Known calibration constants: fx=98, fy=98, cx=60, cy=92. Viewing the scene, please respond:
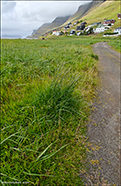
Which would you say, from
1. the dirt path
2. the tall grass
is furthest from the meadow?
the dirt path

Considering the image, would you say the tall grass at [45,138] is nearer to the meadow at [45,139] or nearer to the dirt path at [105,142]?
the meadow at [45,139]

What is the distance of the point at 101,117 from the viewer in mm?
2301

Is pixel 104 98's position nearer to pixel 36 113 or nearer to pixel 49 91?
pixel 49 91

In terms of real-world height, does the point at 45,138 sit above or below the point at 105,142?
above

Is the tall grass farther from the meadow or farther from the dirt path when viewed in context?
the dirt path

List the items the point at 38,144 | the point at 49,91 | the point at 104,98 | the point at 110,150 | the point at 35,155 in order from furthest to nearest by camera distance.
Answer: the point at 104,98 → the point at 49,91 → the point at 110,150 → the point at 38,144 → the point at 35,155

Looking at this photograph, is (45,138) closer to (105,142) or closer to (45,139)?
(45,139)

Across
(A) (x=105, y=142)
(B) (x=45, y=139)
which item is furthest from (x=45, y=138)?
(A) (x=105, y=142)

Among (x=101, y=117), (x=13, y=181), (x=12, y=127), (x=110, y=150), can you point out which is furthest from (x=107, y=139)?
(x=12, y=127)

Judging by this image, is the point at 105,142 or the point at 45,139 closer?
the point at 45,139

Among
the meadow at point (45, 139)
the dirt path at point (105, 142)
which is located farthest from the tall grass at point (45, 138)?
the dirt path at point (105, 142)

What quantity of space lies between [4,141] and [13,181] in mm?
574

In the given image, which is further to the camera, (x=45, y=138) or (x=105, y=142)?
(x=105, y=142)

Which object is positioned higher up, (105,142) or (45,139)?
(45,139)
